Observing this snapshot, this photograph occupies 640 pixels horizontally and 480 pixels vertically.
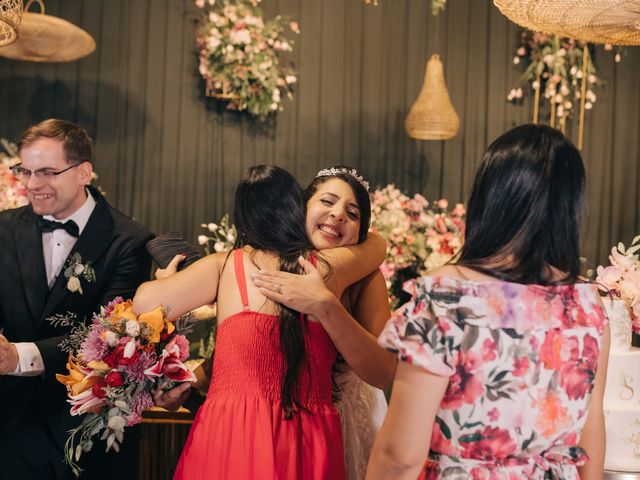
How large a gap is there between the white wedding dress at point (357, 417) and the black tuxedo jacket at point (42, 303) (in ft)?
2.99

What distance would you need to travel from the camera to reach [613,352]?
248 cm

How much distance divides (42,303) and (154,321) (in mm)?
799

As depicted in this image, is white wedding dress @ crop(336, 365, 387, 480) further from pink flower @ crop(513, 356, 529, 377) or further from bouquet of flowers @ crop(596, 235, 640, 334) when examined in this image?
pink flower @ crop(513, 356, 529, 377)

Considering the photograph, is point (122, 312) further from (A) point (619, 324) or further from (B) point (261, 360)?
(A) point (619, 324)

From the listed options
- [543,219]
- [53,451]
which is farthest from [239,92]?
[543,219]

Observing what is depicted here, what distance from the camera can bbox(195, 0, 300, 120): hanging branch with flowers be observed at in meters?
5.01

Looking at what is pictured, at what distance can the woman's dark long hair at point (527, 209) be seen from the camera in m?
1.42

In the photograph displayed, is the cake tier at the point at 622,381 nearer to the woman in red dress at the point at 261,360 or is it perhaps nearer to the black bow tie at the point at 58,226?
the woman in red dress at the point at 261,360

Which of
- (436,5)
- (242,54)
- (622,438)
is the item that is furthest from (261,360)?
(436,5)

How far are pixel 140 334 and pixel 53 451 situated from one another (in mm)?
849

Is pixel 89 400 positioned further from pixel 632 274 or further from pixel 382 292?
pixel 632 274

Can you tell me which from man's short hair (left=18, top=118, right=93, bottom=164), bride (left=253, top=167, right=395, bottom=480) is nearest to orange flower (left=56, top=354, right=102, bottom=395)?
bride (left=253, top=167, right=395, bottom=480)

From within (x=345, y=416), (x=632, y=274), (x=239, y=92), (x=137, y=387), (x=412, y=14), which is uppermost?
(x=412, y=14)

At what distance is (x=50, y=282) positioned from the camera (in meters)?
2.68
